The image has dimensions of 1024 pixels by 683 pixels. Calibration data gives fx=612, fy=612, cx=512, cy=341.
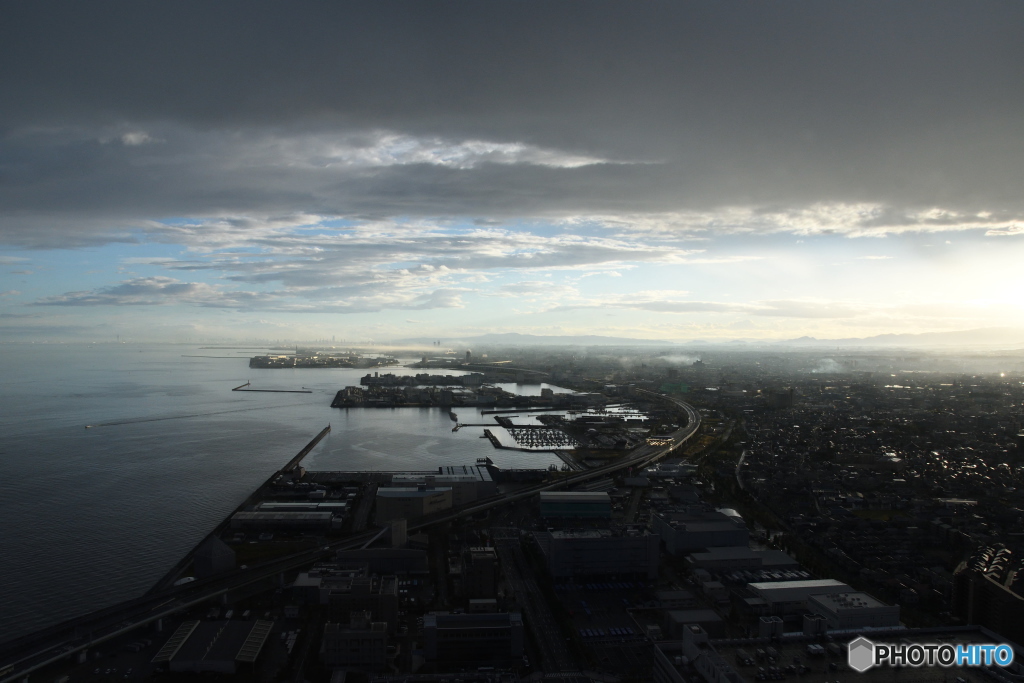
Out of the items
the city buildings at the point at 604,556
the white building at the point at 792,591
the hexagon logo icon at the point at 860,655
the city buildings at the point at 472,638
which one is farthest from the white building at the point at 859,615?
the city buildings at the point at 472,638

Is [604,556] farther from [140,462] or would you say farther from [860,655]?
[140,462]

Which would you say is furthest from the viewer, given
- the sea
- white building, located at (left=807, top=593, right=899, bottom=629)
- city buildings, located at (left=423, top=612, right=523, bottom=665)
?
the sea

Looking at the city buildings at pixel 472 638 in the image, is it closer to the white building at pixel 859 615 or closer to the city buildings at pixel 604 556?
the city buildings at pixel 604 556

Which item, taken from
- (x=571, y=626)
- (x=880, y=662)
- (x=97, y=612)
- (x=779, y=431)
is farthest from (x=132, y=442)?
(x=779, y=431)

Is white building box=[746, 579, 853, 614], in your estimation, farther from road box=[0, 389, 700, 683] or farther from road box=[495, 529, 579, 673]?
road box=[0, 389, 700, 683]

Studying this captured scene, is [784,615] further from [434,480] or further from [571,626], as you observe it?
[434,480]

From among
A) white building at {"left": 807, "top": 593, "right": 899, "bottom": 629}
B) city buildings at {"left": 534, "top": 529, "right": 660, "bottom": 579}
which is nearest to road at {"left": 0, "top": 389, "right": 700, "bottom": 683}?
city buildings at {"left": 534, "top": 529, "right": 660, "bottom": 579}
